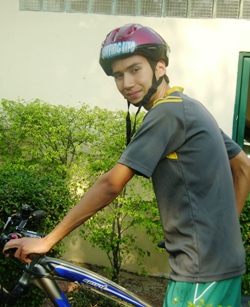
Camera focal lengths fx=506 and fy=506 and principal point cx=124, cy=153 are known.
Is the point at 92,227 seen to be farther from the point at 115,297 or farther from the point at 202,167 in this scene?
the point at 202,167

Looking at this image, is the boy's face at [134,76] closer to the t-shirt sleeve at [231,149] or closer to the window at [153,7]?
the t-shirt sleeve at [231,149]

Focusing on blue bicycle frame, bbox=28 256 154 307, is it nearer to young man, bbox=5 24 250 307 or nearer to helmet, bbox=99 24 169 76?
young man, bbox=5 24 250 307

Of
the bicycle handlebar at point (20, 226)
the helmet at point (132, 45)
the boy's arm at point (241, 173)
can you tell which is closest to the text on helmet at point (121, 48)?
the helmet at point (132, 45)

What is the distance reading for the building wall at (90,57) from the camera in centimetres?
580

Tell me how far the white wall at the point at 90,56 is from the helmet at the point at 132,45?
3.32m

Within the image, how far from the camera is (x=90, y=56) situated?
6.01 metres

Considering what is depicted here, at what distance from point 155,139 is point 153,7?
402 cm

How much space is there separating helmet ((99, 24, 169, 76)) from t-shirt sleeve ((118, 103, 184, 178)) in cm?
40

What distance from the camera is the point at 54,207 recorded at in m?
4.48

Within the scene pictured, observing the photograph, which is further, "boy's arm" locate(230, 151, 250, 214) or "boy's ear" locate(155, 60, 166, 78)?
"boy's arm" locate(230, 151, 250, 214)

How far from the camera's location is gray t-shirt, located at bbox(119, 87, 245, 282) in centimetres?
221

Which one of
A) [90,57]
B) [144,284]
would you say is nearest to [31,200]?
[144,284]

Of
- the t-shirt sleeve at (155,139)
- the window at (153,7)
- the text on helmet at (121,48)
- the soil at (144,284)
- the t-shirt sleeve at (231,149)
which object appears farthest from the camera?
the window at (153,7)

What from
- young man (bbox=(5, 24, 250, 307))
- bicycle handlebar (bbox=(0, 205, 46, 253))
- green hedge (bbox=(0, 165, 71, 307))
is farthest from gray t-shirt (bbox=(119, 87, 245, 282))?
green hedge (bbox=(0, 165, 71, 307))
